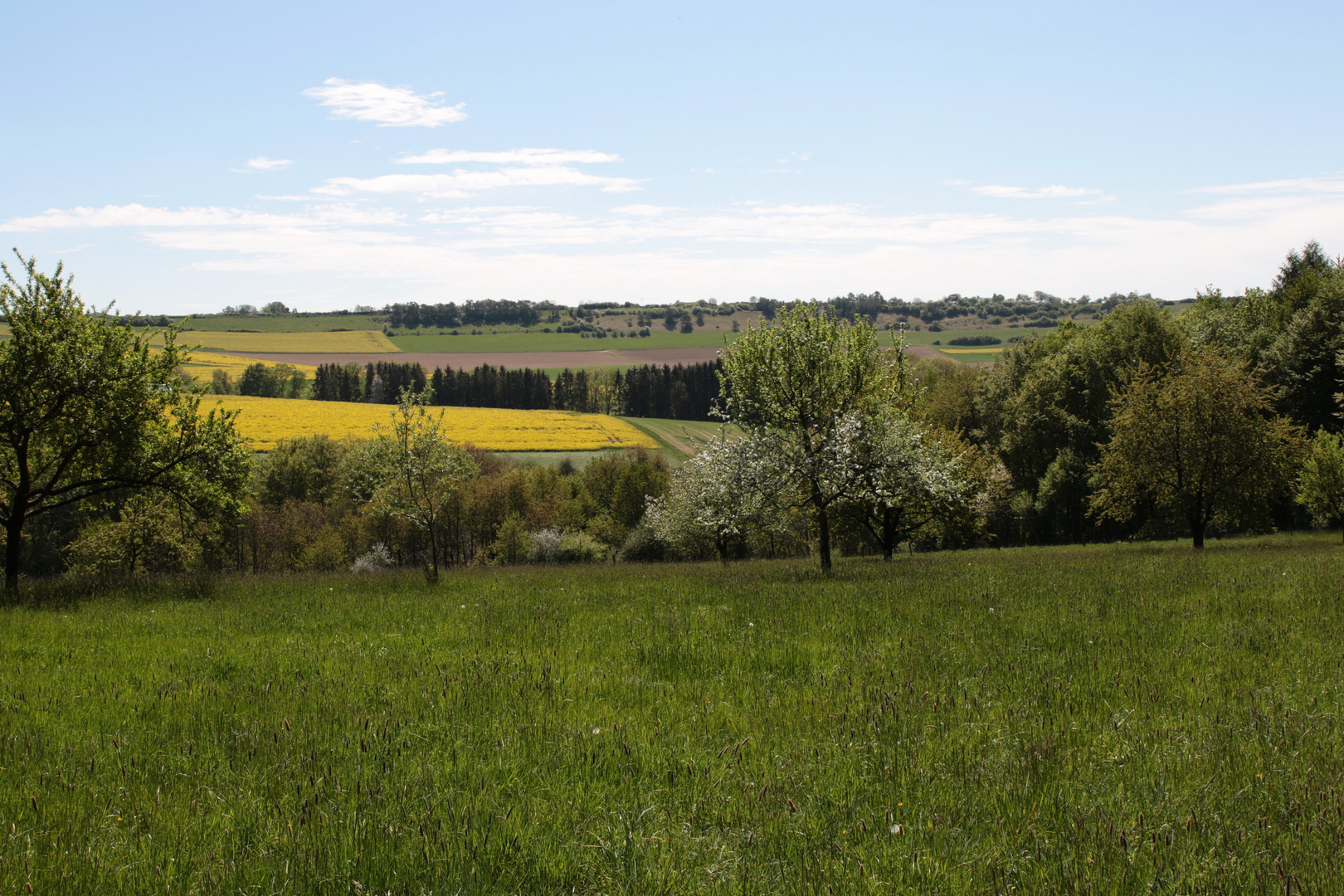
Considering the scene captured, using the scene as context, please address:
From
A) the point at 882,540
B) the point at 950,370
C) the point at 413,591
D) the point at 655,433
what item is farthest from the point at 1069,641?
the point at 655,433

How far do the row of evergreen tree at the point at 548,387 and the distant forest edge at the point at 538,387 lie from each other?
0.18m

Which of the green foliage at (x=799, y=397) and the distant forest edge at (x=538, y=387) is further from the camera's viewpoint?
the distant forest edge at (x=538, y=387)

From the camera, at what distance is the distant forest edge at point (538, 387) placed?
155m

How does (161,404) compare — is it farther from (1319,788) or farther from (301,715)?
(1319,788)

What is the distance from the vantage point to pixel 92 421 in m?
19.3

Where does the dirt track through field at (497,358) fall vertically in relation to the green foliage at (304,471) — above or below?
above

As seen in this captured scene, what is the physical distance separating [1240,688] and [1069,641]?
7.06ft

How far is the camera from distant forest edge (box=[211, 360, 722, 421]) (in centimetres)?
15488

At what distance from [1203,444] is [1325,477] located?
794cm

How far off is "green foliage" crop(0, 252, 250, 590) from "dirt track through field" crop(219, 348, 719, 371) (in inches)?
6227

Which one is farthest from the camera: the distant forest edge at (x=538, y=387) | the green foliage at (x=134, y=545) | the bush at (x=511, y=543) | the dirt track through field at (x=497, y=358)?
the dirt track through field at (x=497, y=358)

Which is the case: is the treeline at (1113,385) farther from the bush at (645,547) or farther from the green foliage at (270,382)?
the green foliage at (270,382)

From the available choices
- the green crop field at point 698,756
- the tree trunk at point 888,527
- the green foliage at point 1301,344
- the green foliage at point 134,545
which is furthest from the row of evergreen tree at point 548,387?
the green crop field at point 698,756

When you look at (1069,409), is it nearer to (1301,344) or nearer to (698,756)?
(1301,344)
